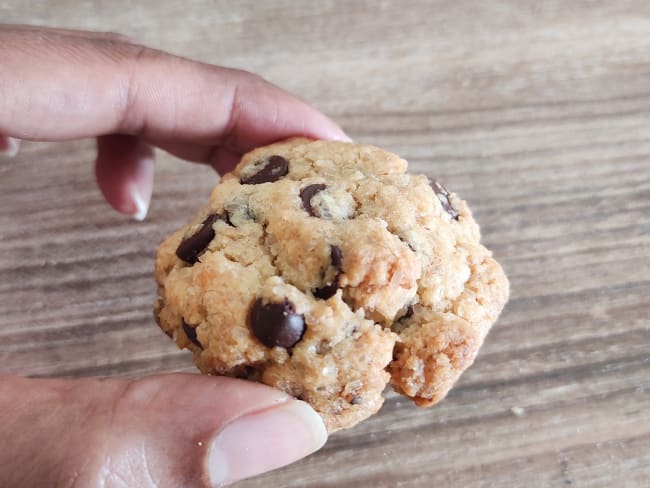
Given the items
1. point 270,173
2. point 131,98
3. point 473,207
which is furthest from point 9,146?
point 473,207

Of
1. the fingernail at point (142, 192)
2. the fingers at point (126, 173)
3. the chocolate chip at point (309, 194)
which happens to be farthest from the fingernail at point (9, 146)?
the chocolate chip at point (309, 194)

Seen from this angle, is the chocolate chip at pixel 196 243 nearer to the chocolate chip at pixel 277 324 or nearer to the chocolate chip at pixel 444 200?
the chocolate chip at pixel 277 324

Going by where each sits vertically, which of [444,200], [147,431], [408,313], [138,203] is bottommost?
[138,203]

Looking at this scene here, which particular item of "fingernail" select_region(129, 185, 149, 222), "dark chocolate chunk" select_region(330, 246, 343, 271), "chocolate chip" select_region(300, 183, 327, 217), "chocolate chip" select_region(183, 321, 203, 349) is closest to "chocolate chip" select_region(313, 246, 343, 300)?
"dark chocolate chunk" select_region(330, 246, 343, 271)

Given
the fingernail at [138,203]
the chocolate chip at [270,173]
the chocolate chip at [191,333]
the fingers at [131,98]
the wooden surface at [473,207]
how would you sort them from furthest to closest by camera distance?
the fingernail at [138,203] → the wooden surface at [473,207] → the fingers at [131,98] → the chocolate chip at [270,173] → the chocolate chip at [191,333]

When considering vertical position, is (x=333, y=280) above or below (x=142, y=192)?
above

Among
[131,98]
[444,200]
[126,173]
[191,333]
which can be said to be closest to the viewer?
[191,333]

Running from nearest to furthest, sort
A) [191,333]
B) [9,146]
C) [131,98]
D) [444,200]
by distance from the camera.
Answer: [191,333] < [444,200] < [131,98] < [9,146]

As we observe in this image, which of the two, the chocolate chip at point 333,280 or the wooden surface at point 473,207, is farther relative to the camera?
the wooden surface at point 473,207

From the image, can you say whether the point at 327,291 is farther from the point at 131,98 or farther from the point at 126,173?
the point at 126,173
